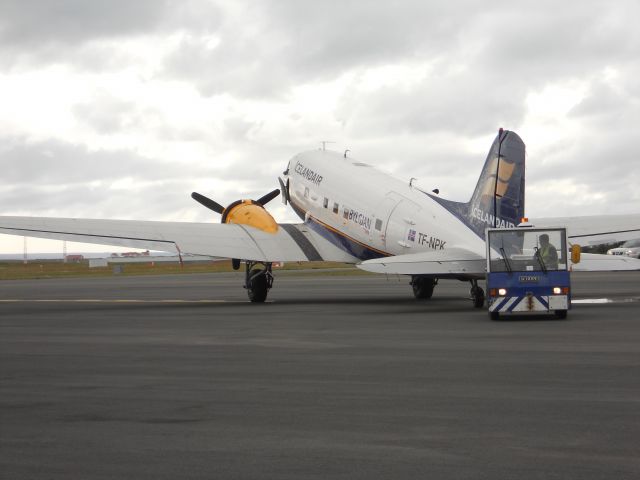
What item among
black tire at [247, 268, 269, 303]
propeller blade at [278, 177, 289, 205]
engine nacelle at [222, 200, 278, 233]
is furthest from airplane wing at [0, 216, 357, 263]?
propeller blade at [278, 177, 289, 205]

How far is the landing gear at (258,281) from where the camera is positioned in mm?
33500

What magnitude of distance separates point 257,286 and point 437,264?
9904 mm

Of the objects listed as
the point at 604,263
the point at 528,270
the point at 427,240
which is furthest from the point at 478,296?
the point at 528,270

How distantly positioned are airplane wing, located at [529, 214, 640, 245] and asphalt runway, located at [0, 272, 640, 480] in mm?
9078

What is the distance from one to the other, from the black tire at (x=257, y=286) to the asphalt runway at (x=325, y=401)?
10840 millimetres

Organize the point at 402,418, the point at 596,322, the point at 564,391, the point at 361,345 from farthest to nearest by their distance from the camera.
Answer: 1. the point at 596,322
2. the point at 361,345
3. the point at 564,391
4. the point at 402,418

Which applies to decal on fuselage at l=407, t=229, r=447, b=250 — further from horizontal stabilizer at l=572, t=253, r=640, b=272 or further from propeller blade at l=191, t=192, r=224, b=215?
propeller blade at l=191, t=192, r=224, b=215

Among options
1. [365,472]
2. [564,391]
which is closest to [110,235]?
[564,391]

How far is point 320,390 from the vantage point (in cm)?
1201

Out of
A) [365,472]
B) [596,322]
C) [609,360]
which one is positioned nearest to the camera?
[365,472]

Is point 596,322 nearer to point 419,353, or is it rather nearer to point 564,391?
point 419,353

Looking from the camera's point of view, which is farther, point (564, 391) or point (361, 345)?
point (361, 345)

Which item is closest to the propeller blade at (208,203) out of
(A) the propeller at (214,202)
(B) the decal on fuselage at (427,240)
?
(A) the propeller at (214,202)

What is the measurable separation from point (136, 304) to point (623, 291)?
1817cm
